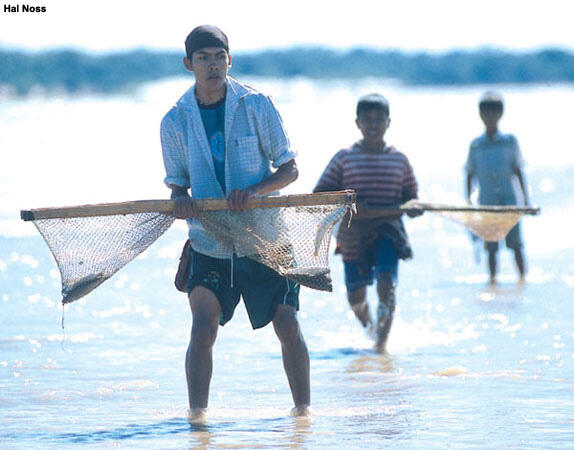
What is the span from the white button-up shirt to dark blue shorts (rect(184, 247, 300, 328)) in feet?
0.20

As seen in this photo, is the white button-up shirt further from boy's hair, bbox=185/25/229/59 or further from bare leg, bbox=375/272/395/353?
bare leg, bbox=375/272/395/353

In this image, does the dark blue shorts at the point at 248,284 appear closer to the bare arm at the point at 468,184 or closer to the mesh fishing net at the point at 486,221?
the mesh fishing net at the point at 486,221

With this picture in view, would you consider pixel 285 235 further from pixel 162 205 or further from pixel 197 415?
pixel 197 415

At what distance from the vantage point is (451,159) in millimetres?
27484

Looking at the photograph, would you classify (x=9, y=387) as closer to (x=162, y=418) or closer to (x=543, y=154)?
(x=162, y=418)

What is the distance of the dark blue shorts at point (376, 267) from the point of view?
7738 mm

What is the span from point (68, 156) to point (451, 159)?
8416 mm

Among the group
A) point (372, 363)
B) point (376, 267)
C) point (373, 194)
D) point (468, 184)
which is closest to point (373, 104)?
point (373, 194)

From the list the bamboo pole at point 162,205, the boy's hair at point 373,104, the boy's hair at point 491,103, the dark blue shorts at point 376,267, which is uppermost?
the boy's hair at point 491,103

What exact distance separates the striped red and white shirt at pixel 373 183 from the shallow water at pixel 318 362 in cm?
75

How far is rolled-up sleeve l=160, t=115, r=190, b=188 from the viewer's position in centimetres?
544

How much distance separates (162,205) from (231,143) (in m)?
0.39

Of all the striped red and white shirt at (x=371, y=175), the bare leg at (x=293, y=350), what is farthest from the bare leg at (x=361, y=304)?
the bare leg at (x=293, y=350)

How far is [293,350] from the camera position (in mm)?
5523
